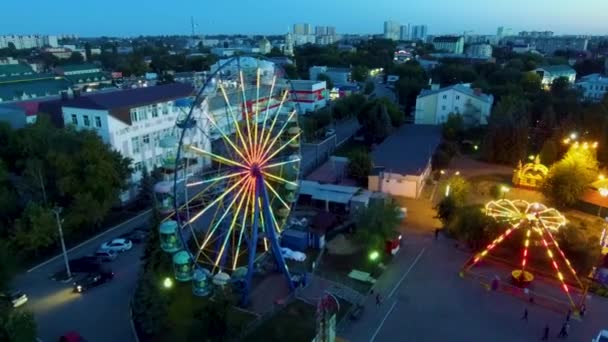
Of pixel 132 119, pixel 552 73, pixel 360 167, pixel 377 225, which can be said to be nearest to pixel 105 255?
pixel 132 119

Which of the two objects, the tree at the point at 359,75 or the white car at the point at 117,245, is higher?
the tree at the point at 359,75

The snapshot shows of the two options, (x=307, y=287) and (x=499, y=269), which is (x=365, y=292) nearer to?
(x=307, y=287)

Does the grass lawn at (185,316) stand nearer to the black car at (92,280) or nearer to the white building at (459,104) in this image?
the black car at (92,280)

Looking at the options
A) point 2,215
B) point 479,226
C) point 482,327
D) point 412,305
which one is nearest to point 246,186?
point 412,305

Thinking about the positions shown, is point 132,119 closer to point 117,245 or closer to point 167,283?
point 117,245

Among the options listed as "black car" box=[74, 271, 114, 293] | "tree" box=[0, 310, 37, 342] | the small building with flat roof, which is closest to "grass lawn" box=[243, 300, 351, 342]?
"tree" box=[0, 310, 37, 342]

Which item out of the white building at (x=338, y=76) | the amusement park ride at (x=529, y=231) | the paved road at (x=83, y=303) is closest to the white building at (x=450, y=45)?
the white building at (x=338, y=76)

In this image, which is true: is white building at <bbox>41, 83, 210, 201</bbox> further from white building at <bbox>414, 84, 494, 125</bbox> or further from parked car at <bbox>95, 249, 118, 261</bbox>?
white building at <bbox>414, 84, 494, 125</bbox>
